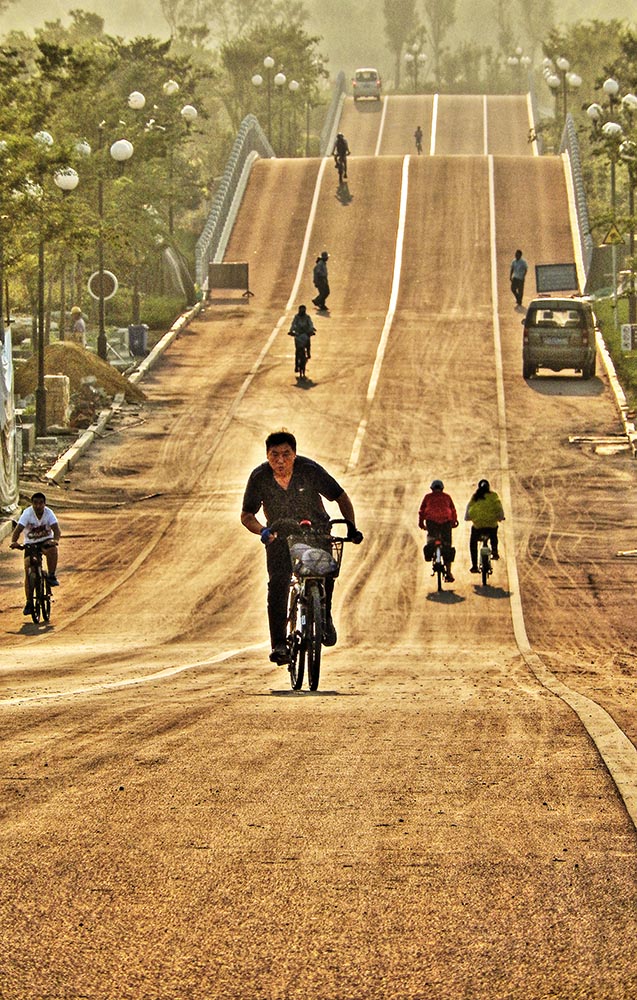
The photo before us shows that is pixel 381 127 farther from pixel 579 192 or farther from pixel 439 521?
pixel 439 521

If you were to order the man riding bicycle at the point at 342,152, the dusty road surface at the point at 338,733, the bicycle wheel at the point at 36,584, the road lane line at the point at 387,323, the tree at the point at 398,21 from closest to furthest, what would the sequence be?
the dusty road surface at the point at 338,733 < the bicycle wheel at the point at 36,584 < the road lane line at the point at 387,323 < the man riding bicycle at the point at 342,152 < the tree at the point at 398,21

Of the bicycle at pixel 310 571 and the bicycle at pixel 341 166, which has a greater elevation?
the bicycle at pixel 341 166

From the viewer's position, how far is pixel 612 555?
997 inches

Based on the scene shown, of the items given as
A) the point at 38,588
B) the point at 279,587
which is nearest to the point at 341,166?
the point at 38,588

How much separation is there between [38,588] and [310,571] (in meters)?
9.51

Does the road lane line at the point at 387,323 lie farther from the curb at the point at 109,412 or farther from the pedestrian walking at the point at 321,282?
the curb at the point at 109,412

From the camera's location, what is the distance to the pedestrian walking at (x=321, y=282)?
49531 mm

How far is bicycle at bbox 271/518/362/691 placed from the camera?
35.7ft

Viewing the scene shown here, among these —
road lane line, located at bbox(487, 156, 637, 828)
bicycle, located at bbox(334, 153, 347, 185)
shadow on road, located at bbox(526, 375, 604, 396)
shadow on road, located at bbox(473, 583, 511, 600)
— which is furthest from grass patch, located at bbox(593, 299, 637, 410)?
shadow on road, located at bbox(473, 583, 511, 600)

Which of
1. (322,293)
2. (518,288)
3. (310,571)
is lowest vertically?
(310,571)

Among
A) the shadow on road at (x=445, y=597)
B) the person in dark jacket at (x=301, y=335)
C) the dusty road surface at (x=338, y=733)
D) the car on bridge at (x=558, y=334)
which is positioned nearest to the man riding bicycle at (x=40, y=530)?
the dusty road surface at (x=338, y=733)

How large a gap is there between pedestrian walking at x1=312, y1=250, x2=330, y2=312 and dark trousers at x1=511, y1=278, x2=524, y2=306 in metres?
5.81

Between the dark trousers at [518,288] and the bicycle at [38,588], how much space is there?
32791 millimetres

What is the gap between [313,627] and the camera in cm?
1106
